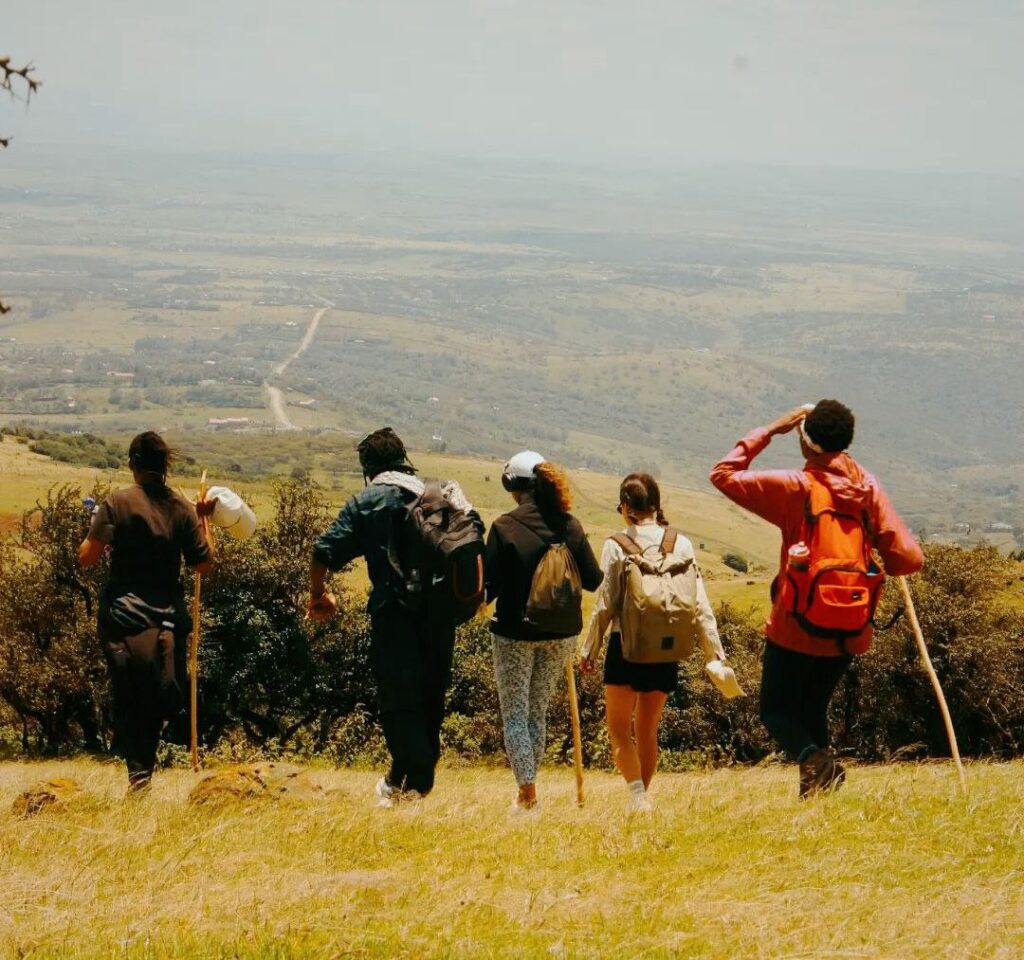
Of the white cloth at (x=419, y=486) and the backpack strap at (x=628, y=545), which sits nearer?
the white cloth at (x=419, y=486)

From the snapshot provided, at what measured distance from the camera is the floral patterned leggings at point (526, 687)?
361 inches

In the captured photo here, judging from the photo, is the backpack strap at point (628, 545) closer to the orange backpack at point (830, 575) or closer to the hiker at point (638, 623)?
the hiker at point (638, 623)

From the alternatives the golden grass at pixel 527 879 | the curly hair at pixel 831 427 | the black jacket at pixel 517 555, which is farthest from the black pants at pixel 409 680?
the curly hair at pixel 831 427

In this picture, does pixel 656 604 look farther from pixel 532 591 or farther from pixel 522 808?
pixel 522 808

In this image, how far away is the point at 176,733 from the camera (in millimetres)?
30516

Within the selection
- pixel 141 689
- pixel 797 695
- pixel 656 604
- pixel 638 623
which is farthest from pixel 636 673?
pixel 141 689

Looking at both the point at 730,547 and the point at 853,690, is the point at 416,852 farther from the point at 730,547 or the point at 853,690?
the point at 730,547

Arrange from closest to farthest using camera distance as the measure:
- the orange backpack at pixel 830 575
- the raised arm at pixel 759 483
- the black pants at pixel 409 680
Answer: the orange backpack at pixel 830 575 < the raised arm at pixel 759 483 < the black pants at pixel 409 680

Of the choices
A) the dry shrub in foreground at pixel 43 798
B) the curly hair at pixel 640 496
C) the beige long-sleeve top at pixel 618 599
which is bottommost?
the dry shrub in foreground at pixel 43 798

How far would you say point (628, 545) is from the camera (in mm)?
8797

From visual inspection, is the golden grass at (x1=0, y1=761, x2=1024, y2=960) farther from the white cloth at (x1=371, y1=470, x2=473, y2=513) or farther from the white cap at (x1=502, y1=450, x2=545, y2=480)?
the white cap at (x1=502, y1=450, x2=545, y2=480)

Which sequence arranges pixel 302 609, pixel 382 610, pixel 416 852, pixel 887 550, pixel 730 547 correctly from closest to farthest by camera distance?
pixel 416 852 → pixel 887 550 → pixel 382 610 → pixel 302 609 → pixel 730 547

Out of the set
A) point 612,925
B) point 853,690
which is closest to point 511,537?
point 612,925

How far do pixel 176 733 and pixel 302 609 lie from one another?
4.90 meters
